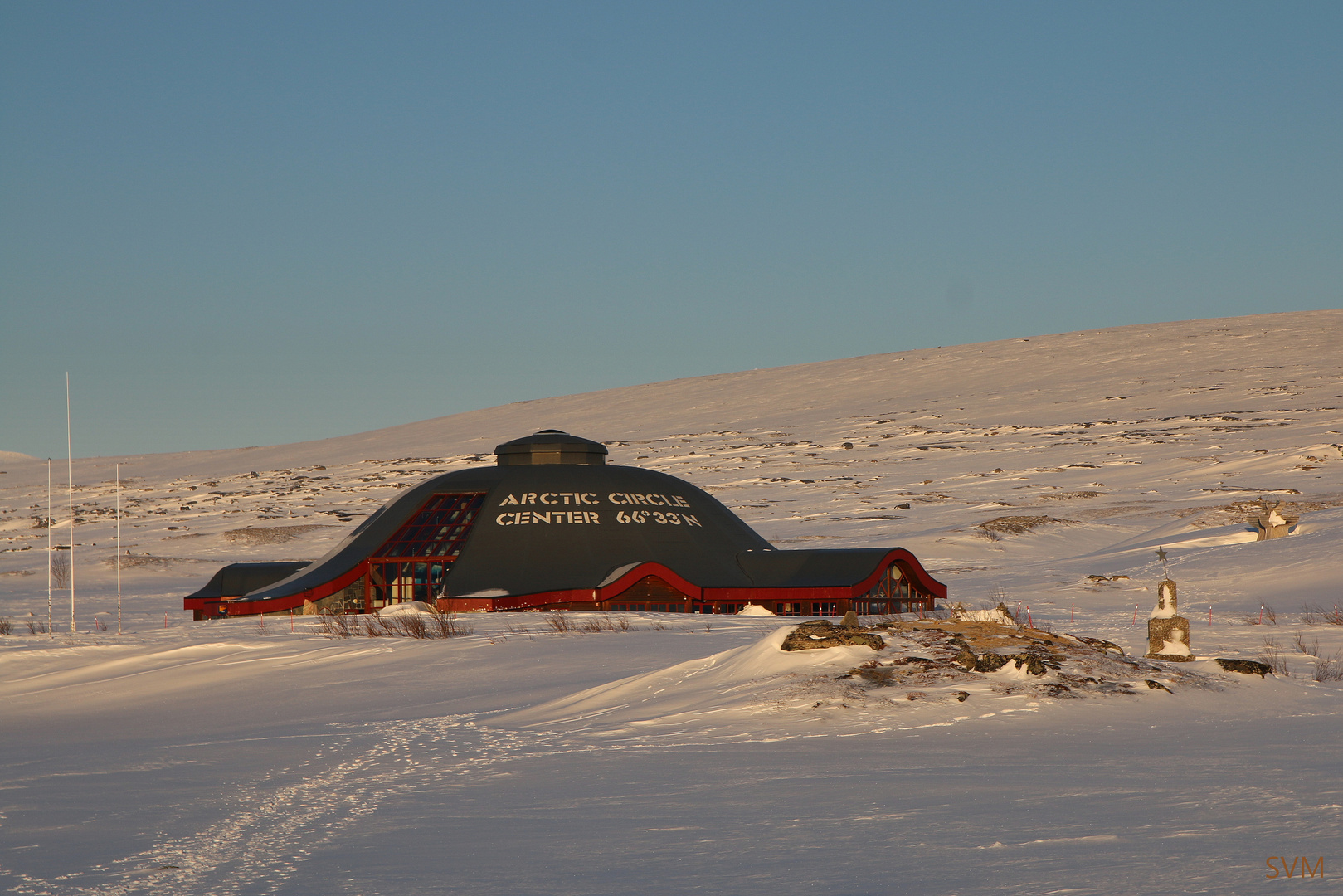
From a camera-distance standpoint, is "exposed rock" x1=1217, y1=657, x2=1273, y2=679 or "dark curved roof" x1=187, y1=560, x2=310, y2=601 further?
"dark curved roof" x1=187, y1=560, x2=310, y2=601

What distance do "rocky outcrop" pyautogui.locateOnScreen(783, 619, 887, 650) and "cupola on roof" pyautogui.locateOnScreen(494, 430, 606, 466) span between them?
18.9m

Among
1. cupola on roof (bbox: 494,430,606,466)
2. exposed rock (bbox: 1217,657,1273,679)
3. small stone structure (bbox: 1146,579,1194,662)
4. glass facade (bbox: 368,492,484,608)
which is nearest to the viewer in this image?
exposed rock (bbox: 1217,657,1273,679)

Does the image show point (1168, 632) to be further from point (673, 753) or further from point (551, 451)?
point (551, 451)

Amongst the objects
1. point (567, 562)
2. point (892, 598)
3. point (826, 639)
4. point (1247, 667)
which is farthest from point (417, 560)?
point (1247, 667)

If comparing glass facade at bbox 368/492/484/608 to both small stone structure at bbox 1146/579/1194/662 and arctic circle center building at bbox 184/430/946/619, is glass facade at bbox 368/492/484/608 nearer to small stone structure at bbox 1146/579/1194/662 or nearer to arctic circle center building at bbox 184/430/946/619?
arctic circle center building at bbox 184/430/946/619

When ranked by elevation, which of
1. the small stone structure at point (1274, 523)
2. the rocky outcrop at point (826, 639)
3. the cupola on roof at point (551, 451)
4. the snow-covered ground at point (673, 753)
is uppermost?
the cupola on roof at point (551, 451)

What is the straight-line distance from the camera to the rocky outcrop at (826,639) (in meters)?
16.0

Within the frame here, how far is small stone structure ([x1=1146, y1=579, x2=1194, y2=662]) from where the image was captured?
57.6 feet

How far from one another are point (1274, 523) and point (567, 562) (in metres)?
21.7

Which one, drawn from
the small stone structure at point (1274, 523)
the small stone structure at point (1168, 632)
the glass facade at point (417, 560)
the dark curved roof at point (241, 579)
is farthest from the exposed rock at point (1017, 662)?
the small stone structure at point (1274, 523)

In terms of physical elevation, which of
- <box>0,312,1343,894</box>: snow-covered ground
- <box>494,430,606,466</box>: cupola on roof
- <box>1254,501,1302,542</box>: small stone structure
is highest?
<box>494,430,606,466</box>: cupola on roof

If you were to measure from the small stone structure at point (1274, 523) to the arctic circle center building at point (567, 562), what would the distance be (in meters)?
12.6

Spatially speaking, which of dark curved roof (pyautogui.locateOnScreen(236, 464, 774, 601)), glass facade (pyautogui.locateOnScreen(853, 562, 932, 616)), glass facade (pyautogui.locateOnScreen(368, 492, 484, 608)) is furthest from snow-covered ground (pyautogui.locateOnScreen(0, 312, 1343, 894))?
glass facade (pyautogui.locateOnScreen(368, 492, 484, 608))

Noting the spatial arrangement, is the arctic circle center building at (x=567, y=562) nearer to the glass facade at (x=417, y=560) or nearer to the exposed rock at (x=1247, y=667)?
the glass facade at (x=417, y=560)
